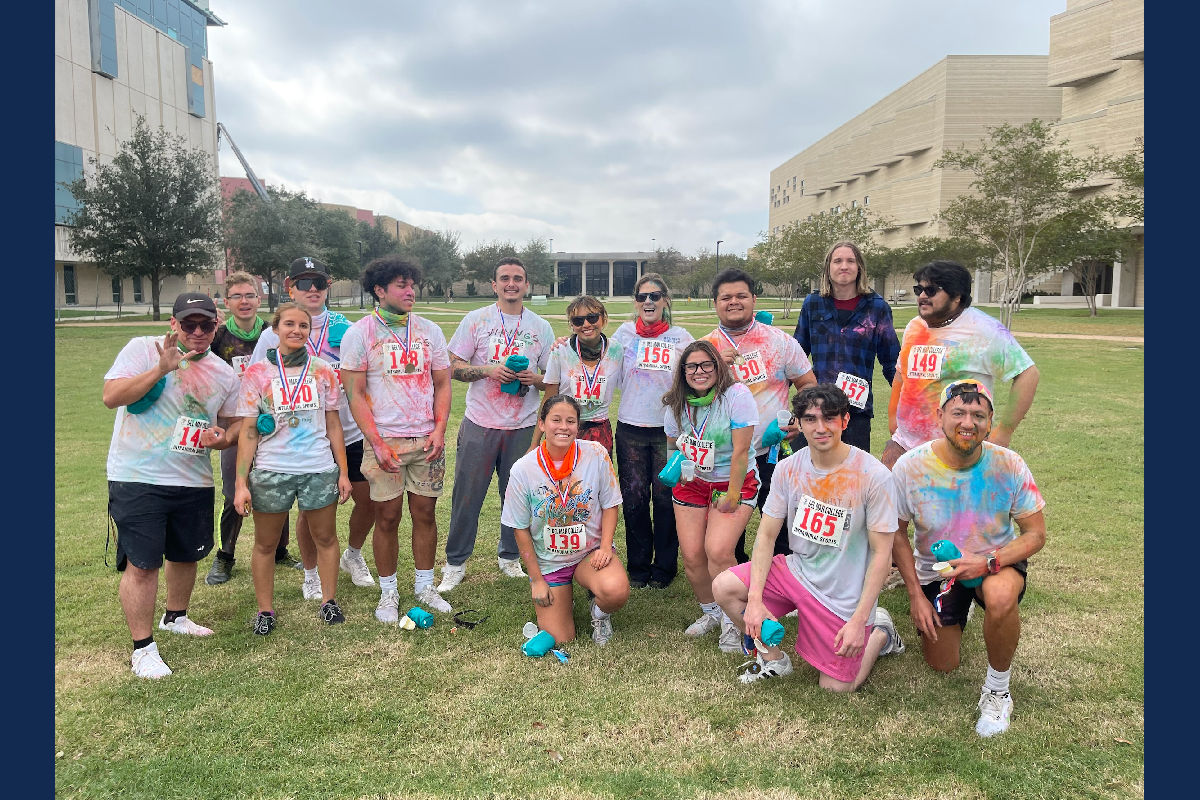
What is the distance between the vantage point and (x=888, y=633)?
13.2 feet

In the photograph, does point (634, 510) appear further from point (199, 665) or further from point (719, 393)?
point (199, 665)

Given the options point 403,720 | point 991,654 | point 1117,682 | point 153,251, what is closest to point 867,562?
point 991,654

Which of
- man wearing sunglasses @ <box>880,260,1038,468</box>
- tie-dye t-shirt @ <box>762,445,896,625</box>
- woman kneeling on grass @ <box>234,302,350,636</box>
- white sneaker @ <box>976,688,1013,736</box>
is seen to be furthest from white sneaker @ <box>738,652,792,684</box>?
woman kneeling on grass @ <box>234,302,350,636</box>

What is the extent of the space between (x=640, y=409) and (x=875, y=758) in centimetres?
249

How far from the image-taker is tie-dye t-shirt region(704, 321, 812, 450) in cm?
485

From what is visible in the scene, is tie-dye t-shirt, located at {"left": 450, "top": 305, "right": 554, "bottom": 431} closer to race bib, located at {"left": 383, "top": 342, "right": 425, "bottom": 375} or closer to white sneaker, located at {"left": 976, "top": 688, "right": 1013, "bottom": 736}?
race bib, located at {"left": 383, "top": 342, "right": 425, "bottom": 375}

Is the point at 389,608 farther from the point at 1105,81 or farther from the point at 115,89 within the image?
the point at 115,89

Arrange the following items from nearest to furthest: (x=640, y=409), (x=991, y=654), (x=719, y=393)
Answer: (x=991, y=654), (x=719, y=393), (x=640, y=409)

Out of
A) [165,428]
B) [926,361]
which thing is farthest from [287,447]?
[926,361]

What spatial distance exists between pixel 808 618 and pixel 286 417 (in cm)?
325

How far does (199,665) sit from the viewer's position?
4188mm

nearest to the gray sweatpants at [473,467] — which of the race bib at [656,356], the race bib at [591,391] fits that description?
the race bib at [591,391]

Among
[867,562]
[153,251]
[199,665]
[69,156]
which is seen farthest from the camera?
[69,156]

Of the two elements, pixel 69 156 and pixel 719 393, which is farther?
pixel 69 156
